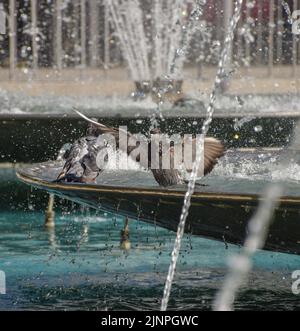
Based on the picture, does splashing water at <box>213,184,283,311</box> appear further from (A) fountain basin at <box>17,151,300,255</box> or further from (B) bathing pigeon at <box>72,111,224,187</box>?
(B) bathing pigeon at <box>72,111,224,187</box>

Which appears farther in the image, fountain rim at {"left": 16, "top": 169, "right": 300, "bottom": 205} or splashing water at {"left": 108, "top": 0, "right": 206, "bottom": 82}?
splashing water at {"left": 108, "top": 0, "right": 206, "bottom": 82}

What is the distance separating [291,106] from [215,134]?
4176 mm

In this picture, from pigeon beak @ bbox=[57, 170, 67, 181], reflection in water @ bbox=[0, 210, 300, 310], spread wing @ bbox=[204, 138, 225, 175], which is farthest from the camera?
reflection in water @ bbox=[0, 210, 300, 310]

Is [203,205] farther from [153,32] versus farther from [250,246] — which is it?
[153,32]

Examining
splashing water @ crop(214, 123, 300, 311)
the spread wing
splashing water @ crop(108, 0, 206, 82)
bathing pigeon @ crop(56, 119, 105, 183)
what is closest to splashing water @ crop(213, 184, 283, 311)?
splashing water @ crop(214, 123, 300, 311)

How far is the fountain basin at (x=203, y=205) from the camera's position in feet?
18.0

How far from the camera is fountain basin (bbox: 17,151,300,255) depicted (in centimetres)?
549

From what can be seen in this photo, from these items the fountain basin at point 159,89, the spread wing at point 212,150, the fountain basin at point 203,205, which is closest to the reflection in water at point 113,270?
the fountain basin at point 203,205

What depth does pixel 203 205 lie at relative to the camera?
559 cm

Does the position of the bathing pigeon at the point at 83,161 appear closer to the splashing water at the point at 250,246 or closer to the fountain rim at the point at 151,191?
the fountain rim at the point at 151,191
